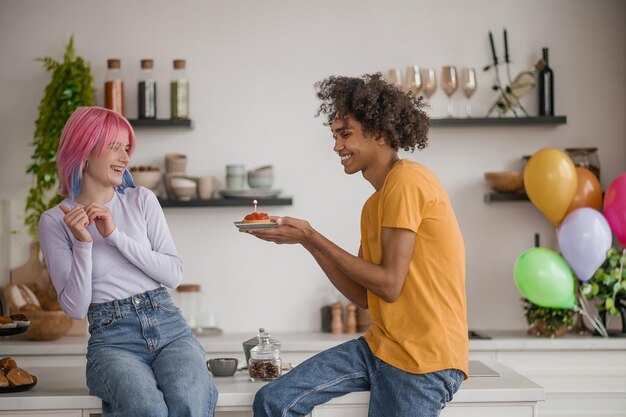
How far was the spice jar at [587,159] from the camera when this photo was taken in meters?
4.70

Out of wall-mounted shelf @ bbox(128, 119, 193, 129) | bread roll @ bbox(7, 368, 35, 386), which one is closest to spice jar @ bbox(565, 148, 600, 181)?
wall-mounted shelf @ bbox(128, 119, 193, 129)

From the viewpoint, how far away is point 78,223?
262cm

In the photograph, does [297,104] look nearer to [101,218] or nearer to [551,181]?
[551,181]

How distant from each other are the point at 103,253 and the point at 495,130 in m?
2.68

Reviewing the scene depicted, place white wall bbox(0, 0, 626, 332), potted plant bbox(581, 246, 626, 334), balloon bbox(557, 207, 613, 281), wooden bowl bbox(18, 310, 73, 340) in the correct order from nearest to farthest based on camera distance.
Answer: balloon bbox(557, 207, 613, 281) → potted plant bbox(581, 246, 626, 334) → wooden bowl bbox(18, 310, 73, 340) → white wall bbox(0, 0, 626, 332)

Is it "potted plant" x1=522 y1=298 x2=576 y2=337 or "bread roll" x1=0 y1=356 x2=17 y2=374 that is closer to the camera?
"bread roll" x1=0 y1=356 x2=17 y2=374

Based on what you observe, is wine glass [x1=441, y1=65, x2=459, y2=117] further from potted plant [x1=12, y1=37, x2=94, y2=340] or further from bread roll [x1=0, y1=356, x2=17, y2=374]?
bread roll [x1=0, y1=356, x2=17, y2=374]

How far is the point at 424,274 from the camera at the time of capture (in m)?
2.58

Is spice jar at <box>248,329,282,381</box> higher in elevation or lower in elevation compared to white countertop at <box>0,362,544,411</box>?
higher

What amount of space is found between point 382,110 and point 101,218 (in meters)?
0.87

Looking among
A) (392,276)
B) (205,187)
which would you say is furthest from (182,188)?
(392,276)

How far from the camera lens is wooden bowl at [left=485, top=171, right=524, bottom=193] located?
15.4ft

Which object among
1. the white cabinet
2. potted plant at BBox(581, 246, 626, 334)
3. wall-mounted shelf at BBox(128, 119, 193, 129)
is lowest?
the white cabinet

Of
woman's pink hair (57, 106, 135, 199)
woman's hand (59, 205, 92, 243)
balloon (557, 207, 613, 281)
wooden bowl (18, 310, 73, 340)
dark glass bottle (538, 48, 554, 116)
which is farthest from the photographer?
dark glass bottle (538, 48, 554, 116)
